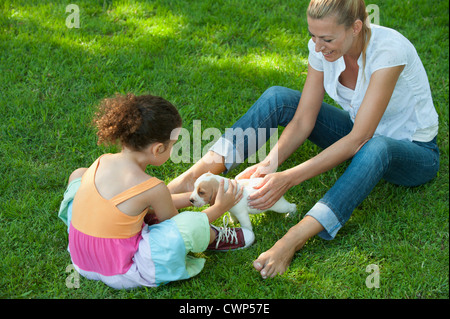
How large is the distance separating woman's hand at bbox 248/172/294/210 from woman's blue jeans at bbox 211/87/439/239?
21cm

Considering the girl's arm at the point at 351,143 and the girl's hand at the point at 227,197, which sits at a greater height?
the girl's arm at the point at 351,143

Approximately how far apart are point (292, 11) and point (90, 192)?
10.5 ft

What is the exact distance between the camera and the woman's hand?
8.92 feet

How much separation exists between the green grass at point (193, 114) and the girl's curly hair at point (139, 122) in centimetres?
71

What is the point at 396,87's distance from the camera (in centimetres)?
283

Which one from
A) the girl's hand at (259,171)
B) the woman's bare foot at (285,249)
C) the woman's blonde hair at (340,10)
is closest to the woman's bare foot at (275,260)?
the woman's bare foot at (285,249)

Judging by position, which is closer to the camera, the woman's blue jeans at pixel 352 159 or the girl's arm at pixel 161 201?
the girl's arm at pixel 161 201

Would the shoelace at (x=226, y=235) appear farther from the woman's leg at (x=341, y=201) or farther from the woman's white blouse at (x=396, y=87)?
the woman's white blouse at (x=396, y=87)

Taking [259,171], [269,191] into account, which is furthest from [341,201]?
[259,171]

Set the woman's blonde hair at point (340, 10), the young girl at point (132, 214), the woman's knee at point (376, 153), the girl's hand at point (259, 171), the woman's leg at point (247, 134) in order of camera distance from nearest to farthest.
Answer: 1. the young girl at point (132, 214)
2. the woman's blonde hair at point (340, 10)
3. the woman's knee at point (376, 153)
4. the girl's hand at point (259, 171)
5. the woman's leg at point (247, 134)

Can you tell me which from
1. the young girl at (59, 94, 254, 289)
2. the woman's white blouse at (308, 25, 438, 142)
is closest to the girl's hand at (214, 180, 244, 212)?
the young girl at (59, 94, 254, 289)

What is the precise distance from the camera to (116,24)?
4.51 m

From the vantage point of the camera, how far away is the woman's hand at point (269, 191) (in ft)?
8.92

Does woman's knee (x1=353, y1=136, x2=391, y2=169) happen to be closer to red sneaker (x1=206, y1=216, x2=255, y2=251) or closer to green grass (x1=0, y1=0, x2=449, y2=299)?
green grass (x1=0, y1=0, x2=449, y2=299)
